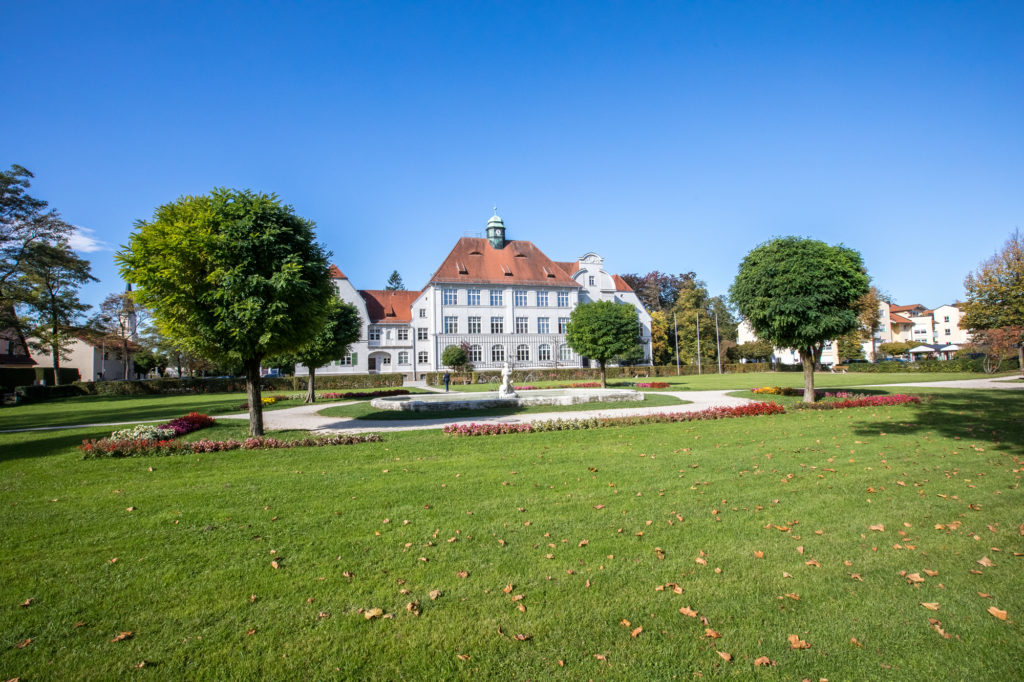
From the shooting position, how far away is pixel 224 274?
12.4 metres

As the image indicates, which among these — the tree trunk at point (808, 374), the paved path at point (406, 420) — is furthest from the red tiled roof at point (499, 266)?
the tree trunk at point (808, 374)

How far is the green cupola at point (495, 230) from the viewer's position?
189 ft

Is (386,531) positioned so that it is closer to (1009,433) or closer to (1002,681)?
(1002,681)

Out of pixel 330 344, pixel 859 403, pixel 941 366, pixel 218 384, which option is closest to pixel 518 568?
pixel 859 403

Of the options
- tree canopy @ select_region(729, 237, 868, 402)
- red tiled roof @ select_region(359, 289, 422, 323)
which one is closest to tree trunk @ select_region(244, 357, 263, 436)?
tree canopy @ select_region(729, 237, 868, 402)

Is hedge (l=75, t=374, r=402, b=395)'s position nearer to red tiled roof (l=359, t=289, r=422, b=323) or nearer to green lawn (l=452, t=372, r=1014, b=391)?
green lawn (l=452, t=372, r=1014, b=391)

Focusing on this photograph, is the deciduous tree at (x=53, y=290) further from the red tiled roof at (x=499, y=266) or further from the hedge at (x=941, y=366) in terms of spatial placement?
the hedge at (x=941, y=366)

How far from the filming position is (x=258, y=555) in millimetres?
5191

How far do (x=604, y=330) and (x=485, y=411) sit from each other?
13.3 meters

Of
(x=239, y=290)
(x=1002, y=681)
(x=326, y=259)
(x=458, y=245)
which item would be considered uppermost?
(x=458, y=245)

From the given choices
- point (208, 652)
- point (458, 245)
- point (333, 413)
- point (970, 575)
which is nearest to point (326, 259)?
point (333, 413)

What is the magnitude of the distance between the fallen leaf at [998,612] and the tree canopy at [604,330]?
85.7ft

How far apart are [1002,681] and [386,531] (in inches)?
211

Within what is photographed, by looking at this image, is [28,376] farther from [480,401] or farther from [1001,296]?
[1001,296]
